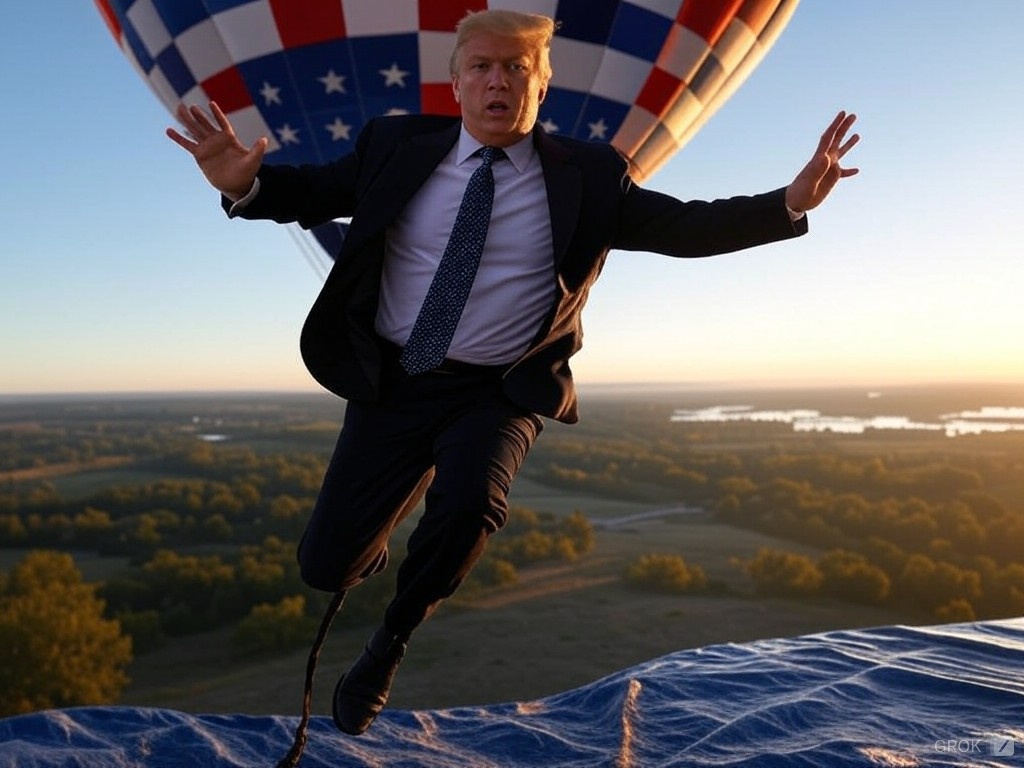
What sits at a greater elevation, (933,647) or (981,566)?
(933,647)

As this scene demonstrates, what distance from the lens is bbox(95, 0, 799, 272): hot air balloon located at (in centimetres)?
646

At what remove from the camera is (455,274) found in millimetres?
3518

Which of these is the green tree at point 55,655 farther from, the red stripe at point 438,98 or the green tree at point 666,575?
the green tree at point 666,575

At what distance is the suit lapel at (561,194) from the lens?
3500 millimetres

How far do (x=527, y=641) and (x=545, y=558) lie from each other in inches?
643

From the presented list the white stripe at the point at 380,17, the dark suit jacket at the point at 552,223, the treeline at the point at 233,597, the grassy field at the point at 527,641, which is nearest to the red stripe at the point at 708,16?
the white stripe at the point at 380,17

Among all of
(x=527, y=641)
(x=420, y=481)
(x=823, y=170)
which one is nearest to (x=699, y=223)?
(x=823, y=170)

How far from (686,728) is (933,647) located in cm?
211

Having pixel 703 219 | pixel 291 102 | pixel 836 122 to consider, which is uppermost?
pixel 291 102

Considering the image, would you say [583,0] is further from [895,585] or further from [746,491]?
[746,491]

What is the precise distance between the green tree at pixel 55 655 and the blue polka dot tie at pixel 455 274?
3434 centimetres

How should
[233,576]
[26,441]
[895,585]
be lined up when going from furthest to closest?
[26,441]
[895,585]
[233,576]

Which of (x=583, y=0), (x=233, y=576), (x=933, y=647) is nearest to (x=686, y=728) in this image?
(x=933, y=647)

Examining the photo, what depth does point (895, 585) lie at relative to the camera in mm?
57406
